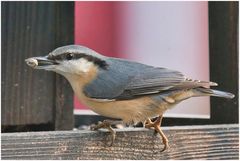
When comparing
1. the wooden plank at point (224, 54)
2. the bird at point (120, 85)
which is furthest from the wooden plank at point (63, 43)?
the wooden plank at point (224, 54)

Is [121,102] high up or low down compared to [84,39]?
down

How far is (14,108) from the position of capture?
2057mm

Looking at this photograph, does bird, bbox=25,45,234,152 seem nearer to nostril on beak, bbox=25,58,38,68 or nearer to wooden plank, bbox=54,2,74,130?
nostril on beak, bbox=25,58,38,68

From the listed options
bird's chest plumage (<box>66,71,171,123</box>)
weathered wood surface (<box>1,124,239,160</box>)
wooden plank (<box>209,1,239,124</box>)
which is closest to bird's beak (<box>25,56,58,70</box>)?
bird's chest plumage (<box>66,71,171,123</box>)

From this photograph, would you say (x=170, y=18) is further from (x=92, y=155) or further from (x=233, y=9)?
(x=92, y=155)

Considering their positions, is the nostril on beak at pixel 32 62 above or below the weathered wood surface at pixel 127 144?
above

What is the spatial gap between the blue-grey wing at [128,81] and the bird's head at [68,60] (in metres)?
0.04

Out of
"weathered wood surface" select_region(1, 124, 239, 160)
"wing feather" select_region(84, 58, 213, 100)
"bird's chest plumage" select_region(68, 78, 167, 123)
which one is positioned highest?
"wing feather" select_region(84, 58, 213, 100)

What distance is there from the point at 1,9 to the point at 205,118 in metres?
0.87

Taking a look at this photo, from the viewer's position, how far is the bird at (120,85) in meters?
1.64

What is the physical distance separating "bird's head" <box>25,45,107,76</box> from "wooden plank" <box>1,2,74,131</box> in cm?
41

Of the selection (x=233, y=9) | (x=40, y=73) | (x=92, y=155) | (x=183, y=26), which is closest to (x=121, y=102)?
(x=92, y=155)

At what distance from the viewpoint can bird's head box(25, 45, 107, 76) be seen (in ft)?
5.36

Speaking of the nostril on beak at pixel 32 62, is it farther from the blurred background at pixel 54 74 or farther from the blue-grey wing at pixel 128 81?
the blurred background at pixel 54 74
